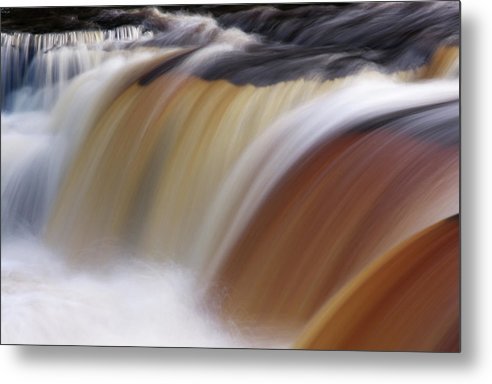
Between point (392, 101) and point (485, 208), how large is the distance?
11.2 inches

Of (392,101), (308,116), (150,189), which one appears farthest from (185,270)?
(392,101)

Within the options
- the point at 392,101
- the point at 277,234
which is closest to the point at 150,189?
the point at 277,234

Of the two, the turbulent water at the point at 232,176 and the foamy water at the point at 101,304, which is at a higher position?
the turbulent water at the point at 232,176

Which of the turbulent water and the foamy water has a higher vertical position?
the turbulent water

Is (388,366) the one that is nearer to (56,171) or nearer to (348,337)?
(348,337)

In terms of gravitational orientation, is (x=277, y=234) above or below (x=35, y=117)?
below

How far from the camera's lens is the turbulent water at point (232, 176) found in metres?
Answer: 1.52

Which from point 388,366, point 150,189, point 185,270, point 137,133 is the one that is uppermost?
point 137,133

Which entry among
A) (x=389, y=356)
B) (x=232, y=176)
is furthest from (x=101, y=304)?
(x=389, y=356)

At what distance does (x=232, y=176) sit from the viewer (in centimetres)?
156

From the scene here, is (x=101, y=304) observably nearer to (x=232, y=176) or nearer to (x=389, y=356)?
(x=232, y=176)

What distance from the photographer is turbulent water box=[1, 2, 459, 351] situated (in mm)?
1516

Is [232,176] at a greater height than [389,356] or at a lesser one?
greater

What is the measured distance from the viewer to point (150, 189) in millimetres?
1578
